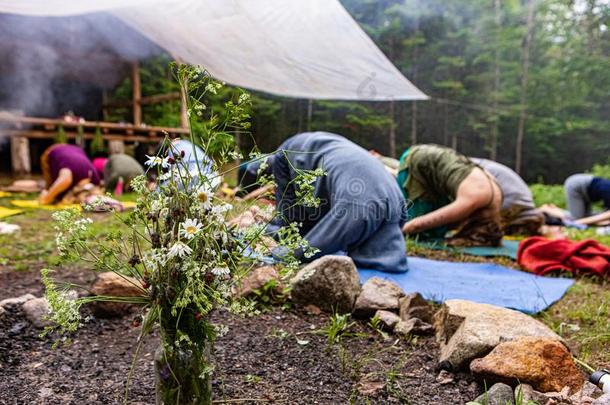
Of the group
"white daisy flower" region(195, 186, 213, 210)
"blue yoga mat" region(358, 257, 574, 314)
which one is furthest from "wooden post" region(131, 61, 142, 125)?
"white daisy flower" region(195, 186, 213, 210)

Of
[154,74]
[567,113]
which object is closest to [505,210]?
[154,74]

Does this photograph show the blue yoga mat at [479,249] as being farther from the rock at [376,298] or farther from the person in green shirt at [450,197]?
the rock at [376,298]

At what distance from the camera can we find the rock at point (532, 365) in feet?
4.10

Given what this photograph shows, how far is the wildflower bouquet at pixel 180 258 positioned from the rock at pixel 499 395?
645 mm

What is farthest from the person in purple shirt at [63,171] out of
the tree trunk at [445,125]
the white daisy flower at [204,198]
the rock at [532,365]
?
the tree trunk at [445,125]

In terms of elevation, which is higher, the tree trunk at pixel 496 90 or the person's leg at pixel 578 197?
the tree trunk at pixel 496 90

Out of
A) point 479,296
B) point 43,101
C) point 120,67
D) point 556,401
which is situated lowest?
point 479,296

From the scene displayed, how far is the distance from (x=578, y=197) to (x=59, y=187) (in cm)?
578

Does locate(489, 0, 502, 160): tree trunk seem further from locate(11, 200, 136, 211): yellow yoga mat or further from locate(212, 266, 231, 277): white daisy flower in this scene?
locate(212, 266, 231, 277): white daisy flower

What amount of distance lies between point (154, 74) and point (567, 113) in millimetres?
11081

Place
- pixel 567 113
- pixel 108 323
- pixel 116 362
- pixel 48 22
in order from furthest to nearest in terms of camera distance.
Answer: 1. pixel 567 113
2. pixel 48 22
3. pixel 108 323
4. pixel 116 362

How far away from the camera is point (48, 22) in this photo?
332 inches

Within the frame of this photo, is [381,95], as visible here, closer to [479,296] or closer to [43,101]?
[479,296]

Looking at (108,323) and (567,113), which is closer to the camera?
(108,323)
